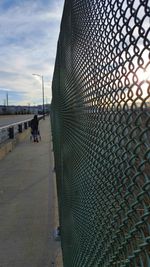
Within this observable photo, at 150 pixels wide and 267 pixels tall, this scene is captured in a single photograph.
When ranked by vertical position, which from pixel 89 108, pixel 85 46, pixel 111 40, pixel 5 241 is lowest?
pixel 5 241

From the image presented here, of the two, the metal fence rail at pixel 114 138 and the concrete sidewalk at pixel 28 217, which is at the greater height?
the metal fence rail at pixel 114 138

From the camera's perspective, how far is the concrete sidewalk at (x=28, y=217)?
431 centimetres

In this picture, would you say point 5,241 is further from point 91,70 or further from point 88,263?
point 91,70

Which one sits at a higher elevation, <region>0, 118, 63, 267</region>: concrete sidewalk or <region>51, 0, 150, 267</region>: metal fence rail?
<region>51, 0, 150, 267</region>: metal fence rail

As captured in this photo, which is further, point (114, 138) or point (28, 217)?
point (28, 217)

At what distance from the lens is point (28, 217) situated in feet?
19.0

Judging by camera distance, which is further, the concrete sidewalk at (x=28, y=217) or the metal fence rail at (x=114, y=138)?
the concrete sidewalk at (x=28, y=217)

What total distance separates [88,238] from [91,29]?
1218mm

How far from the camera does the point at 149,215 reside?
0.85m

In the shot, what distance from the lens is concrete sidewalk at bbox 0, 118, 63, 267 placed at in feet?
14.1

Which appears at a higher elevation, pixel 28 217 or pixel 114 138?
pixel 114 138

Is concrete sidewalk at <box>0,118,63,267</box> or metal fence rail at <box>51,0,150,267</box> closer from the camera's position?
metal fence rail at <box>51,0,150,267</box>

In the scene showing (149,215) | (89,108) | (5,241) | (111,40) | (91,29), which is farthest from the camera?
(5,241)

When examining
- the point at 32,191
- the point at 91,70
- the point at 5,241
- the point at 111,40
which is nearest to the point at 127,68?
the point at 111,40
